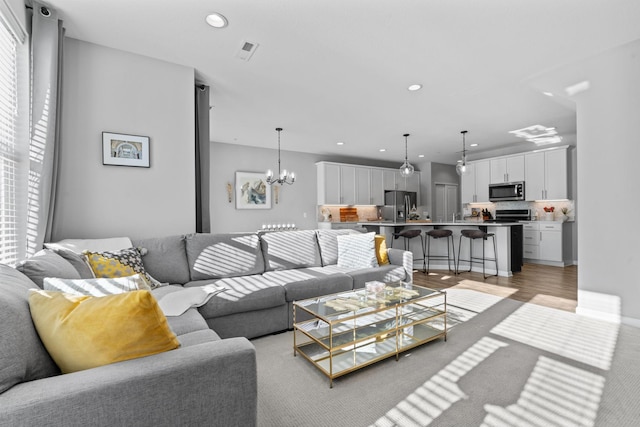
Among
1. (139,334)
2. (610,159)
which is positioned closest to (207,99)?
(139,334)

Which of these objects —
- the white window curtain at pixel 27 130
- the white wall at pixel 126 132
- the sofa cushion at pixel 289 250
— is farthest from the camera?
the sofa cushion at pixel 289 250

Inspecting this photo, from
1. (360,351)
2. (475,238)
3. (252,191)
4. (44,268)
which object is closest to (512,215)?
(475,238)

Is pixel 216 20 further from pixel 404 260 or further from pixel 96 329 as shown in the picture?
pixel 404 260

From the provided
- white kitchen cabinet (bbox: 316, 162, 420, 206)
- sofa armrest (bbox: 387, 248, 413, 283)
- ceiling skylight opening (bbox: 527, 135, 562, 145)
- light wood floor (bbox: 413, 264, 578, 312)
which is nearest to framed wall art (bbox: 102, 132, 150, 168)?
sofa armrest (bbox: 387, 248, 413, 283)

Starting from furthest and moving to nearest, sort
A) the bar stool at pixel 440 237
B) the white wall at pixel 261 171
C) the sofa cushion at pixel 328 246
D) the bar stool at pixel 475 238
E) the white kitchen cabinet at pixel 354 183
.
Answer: the white kitchen cabinet at pixel 354 183 < the white wall at pixel 261 171 < the bar stool at pixel 440 237 < the bar stool at pixel 475 238 < the sofa cushion at pixel 328 246

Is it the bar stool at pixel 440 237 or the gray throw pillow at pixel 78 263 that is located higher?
the gray throw pillow at pixel 78 263

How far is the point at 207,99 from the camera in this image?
3525mm

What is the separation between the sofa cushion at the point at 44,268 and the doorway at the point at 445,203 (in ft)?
27.3

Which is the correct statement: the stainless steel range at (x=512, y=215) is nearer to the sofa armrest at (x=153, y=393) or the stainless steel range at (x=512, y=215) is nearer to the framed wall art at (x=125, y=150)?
the framed wall art at (x=125, y=150)

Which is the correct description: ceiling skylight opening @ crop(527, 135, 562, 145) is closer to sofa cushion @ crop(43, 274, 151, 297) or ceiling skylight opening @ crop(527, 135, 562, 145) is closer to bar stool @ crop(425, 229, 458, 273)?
bar stool @ crop(425, 229, 458, 273)

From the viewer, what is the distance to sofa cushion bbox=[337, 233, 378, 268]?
352 cm

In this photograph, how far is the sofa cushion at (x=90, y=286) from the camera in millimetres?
1263

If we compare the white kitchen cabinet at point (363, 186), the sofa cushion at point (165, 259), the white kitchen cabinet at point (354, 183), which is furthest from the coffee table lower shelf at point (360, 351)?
the white kitchen cabinet at point (363, 186)

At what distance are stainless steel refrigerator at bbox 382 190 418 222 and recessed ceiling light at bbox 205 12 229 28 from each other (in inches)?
248
